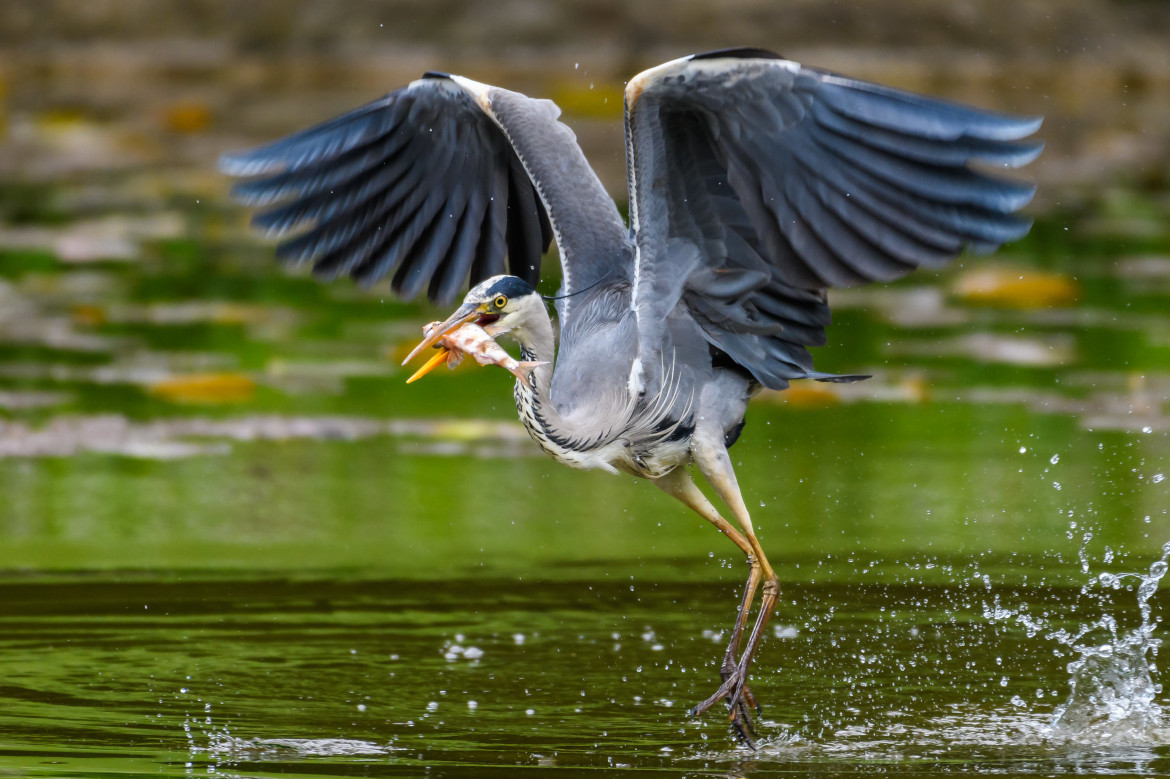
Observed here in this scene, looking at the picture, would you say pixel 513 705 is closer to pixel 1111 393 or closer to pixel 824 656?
pixel 824 656

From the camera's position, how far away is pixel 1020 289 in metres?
9.33

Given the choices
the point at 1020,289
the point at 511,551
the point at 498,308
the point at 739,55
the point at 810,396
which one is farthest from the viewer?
the point at 1020,289

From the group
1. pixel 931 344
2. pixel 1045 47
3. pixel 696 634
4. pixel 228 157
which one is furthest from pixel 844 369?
pixel 1045 47

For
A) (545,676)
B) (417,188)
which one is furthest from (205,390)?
(545,676)

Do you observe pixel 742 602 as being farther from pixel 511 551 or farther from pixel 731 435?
pixel 511 551

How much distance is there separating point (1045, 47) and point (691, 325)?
10109mm

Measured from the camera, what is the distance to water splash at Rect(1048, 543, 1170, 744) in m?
4.34

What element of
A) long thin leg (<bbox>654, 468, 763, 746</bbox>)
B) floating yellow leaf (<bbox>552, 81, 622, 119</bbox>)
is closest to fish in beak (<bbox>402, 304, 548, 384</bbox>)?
long thin leg (<bbox>654, 468, 763, 746</bbox>)

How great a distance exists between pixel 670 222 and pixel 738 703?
1.19 metres

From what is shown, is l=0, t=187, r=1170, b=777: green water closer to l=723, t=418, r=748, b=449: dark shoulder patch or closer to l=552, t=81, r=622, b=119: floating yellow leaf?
l=723, t=418, r=748, b=449: dark shoulder patch

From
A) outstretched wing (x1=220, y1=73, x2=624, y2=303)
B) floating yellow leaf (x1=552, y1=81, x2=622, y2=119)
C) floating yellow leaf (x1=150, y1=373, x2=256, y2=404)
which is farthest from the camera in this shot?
floating yellow leaf (x1=552, y1=81, x2=622, y2=119)

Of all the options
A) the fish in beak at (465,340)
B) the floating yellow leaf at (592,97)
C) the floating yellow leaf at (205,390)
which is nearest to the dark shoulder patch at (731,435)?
the fish in beak at (465,340)

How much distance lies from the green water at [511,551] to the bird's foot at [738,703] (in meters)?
A: 0.04

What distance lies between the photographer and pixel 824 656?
5.05 metres
